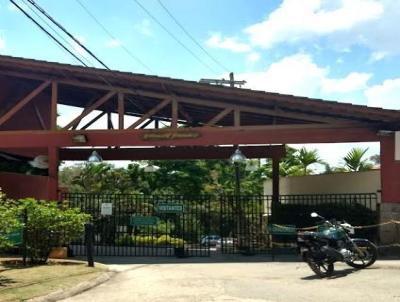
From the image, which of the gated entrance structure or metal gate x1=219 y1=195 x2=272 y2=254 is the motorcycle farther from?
metal gate x1=219 y1=195 x2=272 y2=254

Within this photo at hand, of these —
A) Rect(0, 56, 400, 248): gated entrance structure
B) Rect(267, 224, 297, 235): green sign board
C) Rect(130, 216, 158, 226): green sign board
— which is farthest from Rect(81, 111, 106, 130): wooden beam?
Rect(267, 224, 297, 235): green sign board

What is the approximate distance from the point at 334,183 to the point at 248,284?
13.0 meters

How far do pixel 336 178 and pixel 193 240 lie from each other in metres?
6.15

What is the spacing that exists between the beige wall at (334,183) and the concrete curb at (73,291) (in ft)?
38.4

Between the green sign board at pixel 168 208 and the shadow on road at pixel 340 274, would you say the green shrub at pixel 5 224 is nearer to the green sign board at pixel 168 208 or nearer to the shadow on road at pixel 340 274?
the shadow on road at pixel 340 274

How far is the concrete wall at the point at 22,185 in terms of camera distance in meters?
20.8

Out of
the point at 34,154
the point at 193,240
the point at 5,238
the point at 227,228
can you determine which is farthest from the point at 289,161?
the point at 5,238

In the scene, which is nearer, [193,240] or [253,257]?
[253,257]

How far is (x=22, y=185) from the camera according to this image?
21969 millimetres

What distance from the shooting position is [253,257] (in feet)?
61.4

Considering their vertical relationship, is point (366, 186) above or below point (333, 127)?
below

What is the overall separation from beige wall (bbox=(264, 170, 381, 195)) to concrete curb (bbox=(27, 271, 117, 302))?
38.4ft

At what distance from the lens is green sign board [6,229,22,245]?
A: 1320cm

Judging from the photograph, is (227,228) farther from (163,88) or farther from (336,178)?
(163,88)
